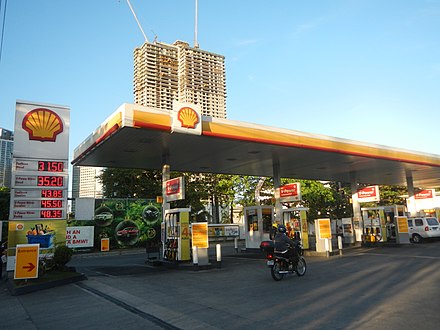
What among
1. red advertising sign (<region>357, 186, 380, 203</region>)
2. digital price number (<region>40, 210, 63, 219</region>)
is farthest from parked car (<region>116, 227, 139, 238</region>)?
red advertising sign (<region>357, 186, 380, 203</region>)

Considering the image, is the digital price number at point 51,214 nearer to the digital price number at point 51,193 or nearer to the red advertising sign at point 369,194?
the digital price number at point 51,193

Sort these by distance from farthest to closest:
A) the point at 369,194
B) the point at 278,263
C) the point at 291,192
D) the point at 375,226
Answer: the point at 369,194 → the point at 375,226 → the point at 291,192 → the point at 278,263

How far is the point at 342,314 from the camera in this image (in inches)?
259

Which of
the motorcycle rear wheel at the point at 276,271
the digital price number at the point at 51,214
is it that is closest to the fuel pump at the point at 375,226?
the motorcycle rear wheel at the point at 276,271

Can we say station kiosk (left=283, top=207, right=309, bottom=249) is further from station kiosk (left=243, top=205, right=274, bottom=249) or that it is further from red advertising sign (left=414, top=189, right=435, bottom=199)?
red advertising sign (left=414, top=189, right=435, bottom=199)

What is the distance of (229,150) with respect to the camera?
1886 cm

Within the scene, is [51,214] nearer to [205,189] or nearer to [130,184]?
[130,184]

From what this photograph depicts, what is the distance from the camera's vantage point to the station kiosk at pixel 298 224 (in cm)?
2123

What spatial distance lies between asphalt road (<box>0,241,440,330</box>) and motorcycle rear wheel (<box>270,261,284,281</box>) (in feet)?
0.74

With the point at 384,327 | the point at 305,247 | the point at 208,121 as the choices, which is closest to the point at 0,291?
the point at 208,121

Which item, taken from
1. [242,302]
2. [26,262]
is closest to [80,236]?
[26,262]

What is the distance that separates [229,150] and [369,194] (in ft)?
39.8

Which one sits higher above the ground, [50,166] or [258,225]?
[50,166]

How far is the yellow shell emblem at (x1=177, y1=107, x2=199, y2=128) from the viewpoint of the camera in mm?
14133
